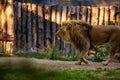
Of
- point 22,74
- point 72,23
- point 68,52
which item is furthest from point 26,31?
point 22,74

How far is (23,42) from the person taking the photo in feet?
42.6

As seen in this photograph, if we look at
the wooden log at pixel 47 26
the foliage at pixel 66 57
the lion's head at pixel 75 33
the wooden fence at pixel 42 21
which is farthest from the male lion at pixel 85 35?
the wooden log at pixel 47 26

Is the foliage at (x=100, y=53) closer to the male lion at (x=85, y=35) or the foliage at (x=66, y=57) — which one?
the foliage at (x=66, y=57)

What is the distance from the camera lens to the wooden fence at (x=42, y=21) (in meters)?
13.1

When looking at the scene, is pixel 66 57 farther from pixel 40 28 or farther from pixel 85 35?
pixel 40 28

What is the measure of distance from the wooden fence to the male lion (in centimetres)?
376

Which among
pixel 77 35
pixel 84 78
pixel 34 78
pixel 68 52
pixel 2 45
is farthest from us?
pixel 68 52

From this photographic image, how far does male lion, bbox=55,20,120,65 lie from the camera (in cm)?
898

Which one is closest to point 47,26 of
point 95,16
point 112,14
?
point 95,16

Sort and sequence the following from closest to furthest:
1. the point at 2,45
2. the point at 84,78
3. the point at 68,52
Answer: the point at 84,78 < the point at 2,45 < the point at 68,52

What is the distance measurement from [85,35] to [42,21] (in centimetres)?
428

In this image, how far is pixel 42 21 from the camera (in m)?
13.1

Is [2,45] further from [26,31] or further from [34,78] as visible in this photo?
[34,78]

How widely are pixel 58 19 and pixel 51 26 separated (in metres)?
0.34
